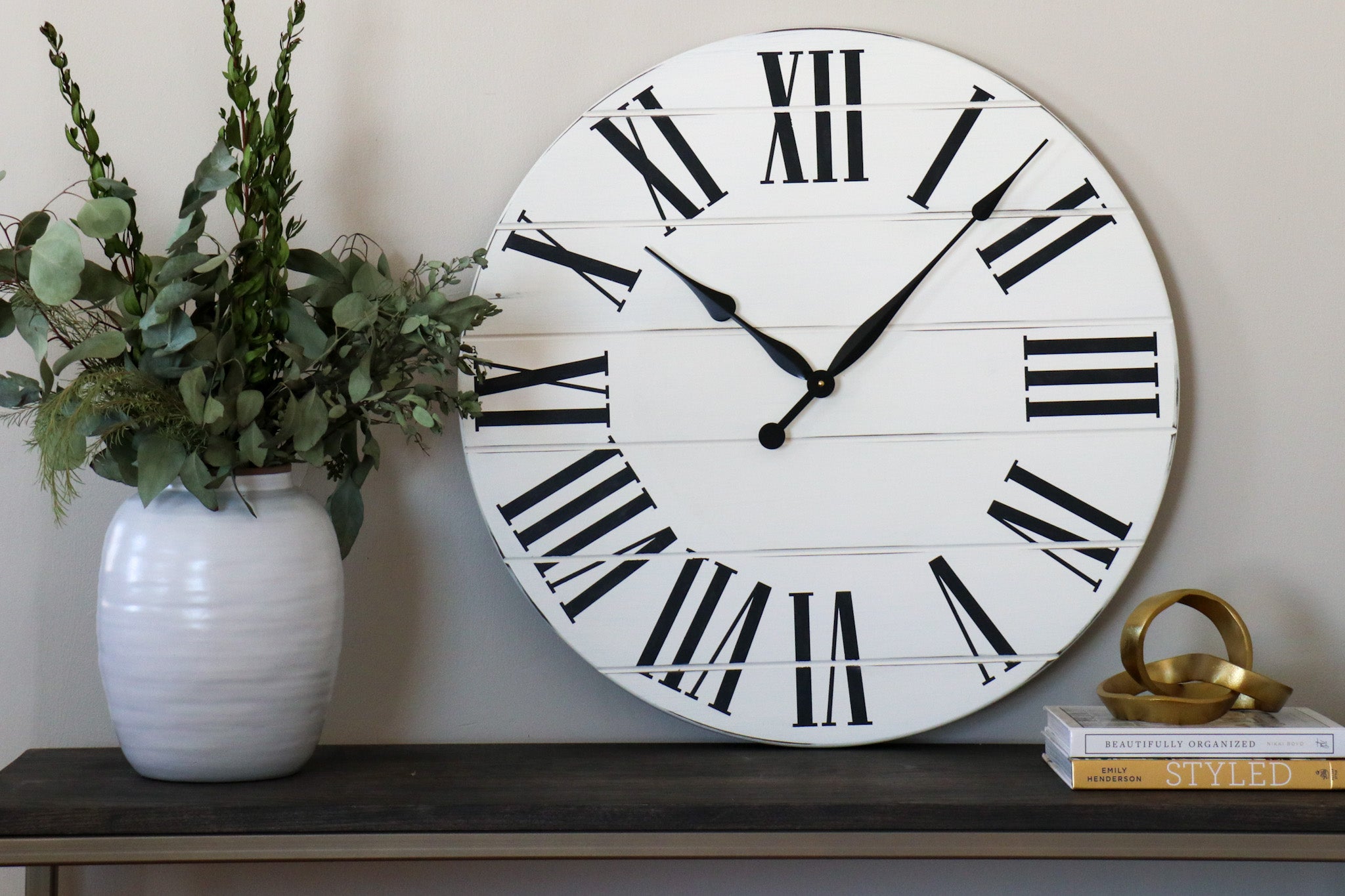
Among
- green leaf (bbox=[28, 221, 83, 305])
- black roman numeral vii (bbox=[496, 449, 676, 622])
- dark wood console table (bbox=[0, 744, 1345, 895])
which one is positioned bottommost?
dark wood console table (bbox=[0, 744, 1345, 895])

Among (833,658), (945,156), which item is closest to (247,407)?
(833,658)

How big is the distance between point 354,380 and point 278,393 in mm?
100

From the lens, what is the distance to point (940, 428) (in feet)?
3.73

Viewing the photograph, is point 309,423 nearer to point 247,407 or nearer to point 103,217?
point 247,407

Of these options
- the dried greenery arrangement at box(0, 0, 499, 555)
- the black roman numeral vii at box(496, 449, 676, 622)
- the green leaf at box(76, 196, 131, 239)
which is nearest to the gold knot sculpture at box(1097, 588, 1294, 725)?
the black roman numeral vii at box(496, 449, 676, 622)

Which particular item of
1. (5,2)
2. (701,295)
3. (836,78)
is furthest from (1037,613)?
(5,2)

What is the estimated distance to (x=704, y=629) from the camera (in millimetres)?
1136

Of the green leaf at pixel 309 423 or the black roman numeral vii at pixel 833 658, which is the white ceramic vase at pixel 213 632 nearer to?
the green leaf at pixel 309 423

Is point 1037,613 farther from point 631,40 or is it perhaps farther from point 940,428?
point 631,40

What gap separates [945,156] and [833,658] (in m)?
0.56

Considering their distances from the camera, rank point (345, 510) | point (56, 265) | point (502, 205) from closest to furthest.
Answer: point (56, 265), point (345, 510), point (502, 205)

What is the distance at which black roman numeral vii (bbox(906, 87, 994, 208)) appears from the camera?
3.73 ft

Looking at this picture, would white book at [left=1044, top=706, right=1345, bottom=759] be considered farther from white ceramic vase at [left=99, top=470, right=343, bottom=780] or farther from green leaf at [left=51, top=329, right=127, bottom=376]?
green leaf at [left=51, top=329, right=127, bottom=376]

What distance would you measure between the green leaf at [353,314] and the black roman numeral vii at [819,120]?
448 mm
